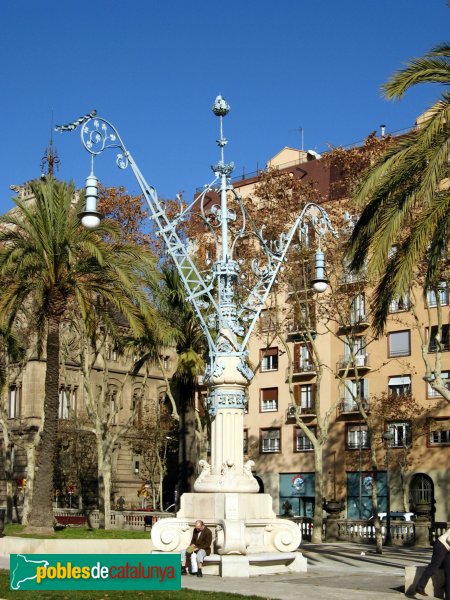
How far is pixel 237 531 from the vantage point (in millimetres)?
18281

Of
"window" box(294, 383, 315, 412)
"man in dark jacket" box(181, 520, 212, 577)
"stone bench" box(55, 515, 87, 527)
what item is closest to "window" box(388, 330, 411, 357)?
"window" box(294, 383, 315, 412)

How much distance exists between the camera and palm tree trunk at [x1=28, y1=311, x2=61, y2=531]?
81.0ft

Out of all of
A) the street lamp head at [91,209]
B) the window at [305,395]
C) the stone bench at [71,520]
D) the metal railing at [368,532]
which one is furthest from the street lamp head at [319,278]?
the window at [305,395]

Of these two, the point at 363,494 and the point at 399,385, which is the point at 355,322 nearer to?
the point at 399,385

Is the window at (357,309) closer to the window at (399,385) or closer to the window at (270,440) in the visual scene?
the window at (399,385)

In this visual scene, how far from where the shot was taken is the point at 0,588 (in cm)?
1447

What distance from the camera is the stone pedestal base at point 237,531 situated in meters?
18.3

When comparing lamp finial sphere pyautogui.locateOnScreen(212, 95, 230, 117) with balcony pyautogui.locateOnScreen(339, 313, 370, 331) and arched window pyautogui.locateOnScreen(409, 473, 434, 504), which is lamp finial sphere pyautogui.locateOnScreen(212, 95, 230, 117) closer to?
balcony pyautogui.locateOnScreen(339, 313, 370, 331)

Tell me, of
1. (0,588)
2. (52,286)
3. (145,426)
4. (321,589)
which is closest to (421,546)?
(52,286)

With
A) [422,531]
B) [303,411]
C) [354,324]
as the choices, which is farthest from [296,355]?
[422,531]

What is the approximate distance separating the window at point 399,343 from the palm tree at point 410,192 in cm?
Result: 3474

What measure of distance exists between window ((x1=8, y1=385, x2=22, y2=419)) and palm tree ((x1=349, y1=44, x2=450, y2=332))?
46141mm

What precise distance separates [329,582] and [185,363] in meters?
13.7

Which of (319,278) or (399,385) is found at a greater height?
(399,385)
